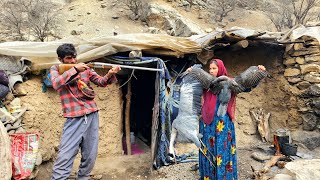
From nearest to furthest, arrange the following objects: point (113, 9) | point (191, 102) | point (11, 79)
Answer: point (191, 102) < point (11, 79) < point (113, 9)

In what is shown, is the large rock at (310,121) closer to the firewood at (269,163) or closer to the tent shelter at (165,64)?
the tent shelter at (165,64)

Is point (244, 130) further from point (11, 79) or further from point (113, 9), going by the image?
point (113, 9)

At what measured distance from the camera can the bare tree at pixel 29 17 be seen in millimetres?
9927

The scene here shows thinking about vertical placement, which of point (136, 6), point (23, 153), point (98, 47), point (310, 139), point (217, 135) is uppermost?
point (136, 6)

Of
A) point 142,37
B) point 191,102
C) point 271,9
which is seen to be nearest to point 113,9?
point 271,9

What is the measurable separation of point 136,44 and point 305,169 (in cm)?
290

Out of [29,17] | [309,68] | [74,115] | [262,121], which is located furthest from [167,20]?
[74,115]

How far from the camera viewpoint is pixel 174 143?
475cm

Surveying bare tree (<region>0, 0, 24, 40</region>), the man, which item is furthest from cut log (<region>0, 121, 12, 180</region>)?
bare tree (<region>0, 0, 24, 40</region>)

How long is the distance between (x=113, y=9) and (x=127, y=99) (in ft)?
29.0

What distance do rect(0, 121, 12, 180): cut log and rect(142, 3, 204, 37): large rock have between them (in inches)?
295

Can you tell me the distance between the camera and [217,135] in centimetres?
333

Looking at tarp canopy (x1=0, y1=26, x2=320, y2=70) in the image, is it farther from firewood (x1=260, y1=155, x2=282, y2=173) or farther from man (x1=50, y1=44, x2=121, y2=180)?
firewood (x1=260, y1=155, x2=282, y2=173)

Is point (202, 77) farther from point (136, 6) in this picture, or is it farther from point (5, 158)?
point (136, 6)
